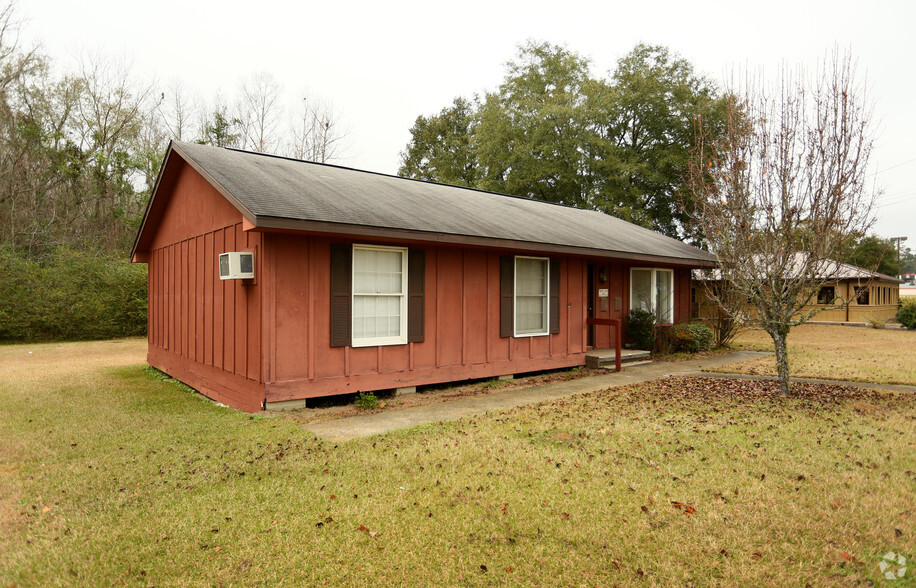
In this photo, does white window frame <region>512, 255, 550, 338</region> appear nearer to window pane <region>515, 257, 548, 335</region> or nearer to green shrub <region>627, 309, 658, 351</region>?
window pane <region>515, 257, 548, 335</region>

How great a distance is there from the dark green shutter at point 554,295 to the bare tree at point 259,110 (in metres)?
20.7

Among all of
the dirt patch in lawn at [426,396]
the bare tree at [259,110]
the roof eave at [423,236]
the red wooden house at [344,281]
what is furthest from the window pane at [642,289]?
the bare tree at [259,110]

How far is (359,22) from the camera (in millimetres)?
19125

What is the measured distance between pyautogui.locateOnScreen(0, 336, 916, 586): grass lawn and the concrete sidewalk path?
0.40 metres


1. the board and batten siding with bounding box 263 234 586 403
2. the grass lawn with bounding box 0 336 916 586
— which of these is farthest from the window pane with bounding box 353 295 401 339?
the grass lawn with bounding box 0 336 916 586

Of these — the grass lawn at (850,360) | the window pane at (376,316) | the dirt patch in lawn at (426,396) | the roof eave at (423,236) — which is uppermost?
the roof eave at (423,236)

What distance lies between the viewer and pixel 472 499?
397 cm

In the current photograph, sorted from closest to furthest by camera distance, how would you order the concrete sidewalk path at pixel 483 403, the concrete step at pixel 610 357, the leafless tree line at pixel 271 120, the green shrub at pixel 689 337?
the concrete sidewalk path at pixel 483 403 → the concrete step at pixel 610 357 → the green shrub at pixel 689 337 → the leafless tree line at pixel 271 120

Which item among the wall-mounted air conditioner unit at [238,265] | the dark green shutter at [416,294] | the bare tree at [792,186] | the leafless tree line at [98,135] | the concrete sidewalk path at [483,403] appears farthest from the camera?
the leafless tree line at [98,135]

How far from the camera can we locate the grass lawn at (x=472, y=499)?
3.06 m

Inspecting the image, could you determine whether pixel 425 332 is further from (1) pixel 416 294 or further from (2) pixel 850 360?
(2) pixel 850 360

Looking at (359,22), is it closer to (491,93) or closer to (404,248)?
(491,93)

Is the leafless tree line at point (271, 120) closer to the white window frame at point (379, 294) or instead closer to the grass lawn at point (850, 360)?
the white window frame at point (379, 294)

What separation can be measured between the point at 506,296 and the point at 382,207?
2663 mm
